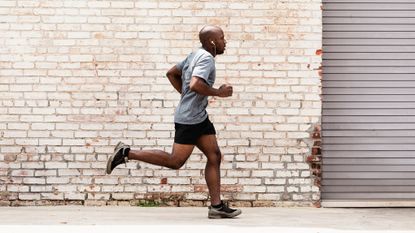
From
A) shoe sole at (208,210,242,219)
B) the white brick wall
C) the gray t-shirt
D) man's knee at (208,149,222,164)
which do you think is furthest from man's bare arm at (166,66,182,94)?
shoe sole at (208,210,242,219)

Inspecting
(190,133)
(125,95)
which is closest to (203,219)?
(190,133)

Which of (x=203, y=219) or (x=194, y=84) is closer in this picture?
(x=194, y=84)

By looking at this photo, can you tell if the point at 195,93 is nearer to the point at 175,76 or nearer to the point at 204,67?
the point at 204,67

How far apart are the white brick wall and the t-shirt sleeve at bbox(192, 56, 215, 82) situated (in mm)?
1398

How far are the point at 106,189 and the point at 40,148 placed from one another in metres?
0.78

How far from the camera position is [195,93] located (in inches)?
274

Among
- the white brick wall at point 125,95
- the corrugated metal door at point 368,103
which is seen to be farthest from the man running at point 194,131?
the corrugated metal door at point 368,103

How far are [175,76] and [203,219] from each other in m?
1.29

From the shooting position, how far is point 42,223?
6832mm

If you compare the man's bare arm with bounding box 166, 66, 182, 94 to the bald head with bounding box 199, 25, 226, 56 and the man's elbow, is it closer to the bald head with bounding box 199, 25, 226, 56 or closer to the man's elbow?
the bald head with bounding box 199, 25, 226, 56

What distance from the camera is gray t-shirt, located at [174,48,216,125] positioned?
268 inches

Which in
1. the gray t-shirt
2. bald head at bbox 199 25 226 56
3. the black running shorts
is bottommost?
the black running shorts

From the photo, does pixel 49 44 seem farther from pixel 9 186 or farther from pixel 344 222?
pixel 344 222

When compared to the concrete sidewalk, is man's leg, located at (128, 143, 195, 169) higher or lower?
higher
